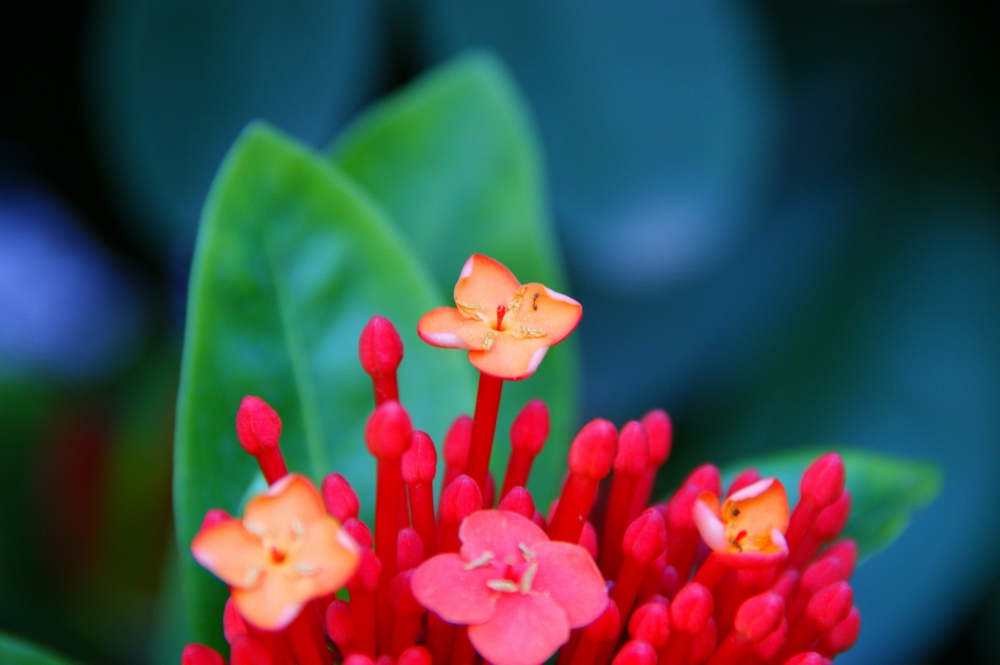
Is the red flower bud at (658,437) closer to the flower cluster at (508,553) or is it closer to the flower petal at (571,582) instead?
the flower cluster at (508,553)

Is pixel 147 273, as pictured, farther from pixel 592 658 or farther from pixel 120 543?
pixel 592 658

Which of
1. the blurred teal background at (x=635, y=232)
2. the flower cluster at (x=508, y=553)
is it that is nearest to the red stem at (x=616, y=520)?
the flower cluster at (x=508, y=553)

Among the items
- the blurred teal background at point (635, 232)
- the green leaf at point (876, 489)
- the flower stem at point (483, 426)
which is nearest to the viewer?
the flower stem at point (483, 426)

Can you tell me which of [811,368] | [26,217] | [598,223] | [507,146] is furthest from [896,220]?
[26,217]

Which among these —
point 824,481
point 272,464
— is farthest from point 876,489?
point 272,464

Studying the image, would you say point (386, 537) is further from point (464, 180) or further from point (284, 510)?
point (464, 180)

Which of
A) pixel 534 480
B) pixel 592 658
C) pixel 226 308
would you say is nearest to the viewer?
pixel 592 658
